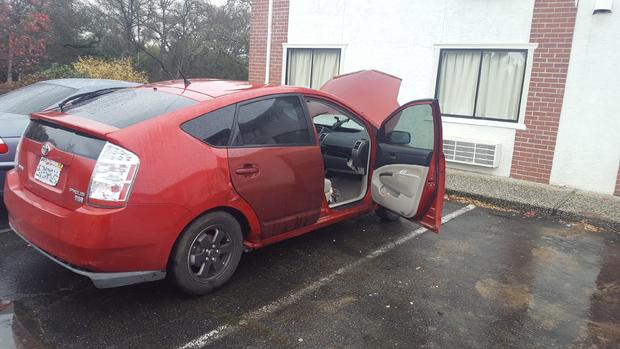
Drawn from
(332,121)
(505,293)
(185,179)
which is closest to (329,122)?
(332,121)

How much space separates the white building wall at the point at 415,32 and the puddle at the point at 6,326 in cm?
733

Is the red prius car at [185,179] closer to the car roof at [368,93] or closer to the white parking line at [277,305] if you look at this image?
the white parking line at [277,305]

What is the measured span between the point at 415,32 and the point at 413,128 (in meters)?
4.76

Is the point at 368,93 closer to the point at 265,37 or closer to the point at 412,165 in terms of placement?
the point at 412,165

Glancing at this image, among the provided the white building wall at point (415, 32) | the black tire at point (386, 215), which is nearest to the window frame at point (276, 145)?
the black tire at point (386, 215)

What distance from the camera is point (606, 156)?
7.26 metres

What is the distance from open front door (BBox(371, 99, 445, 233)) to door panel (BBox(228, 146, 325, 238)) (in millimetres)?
857

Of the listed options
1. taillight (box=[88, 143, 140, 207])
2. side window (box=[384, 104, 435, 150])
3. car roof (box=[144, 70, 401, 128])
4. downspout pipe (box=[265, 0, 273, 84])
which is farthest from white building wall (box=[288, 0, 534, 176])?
taillight (box=[88, 143, 140, 207])

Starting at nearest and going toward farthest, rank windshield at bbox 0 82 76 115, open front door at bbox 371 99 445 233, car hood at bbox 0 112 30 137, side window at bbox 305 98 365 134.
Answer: open front door at bbox 371 99 445 233
car hood at bbox 0 112 30 137
windshield at bbox 0 82 76 115
side window at bbox 305 98 365 134

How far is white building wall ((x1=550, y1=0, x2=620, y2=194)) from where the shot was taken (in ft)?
23.3

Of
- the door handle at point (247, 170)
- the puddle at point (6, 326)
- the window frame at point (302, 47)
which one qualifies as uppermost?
the window frame at point (302, 47)

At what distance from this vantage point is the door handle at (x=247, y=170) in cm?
356

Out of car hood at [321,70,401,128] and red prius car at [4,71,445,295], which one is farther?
car hood at [321,70,401,128]

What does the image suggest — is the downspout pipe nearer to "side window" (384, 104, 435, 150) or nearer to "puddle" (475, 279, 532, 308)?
"side window" (384, 104, 435, 150)
